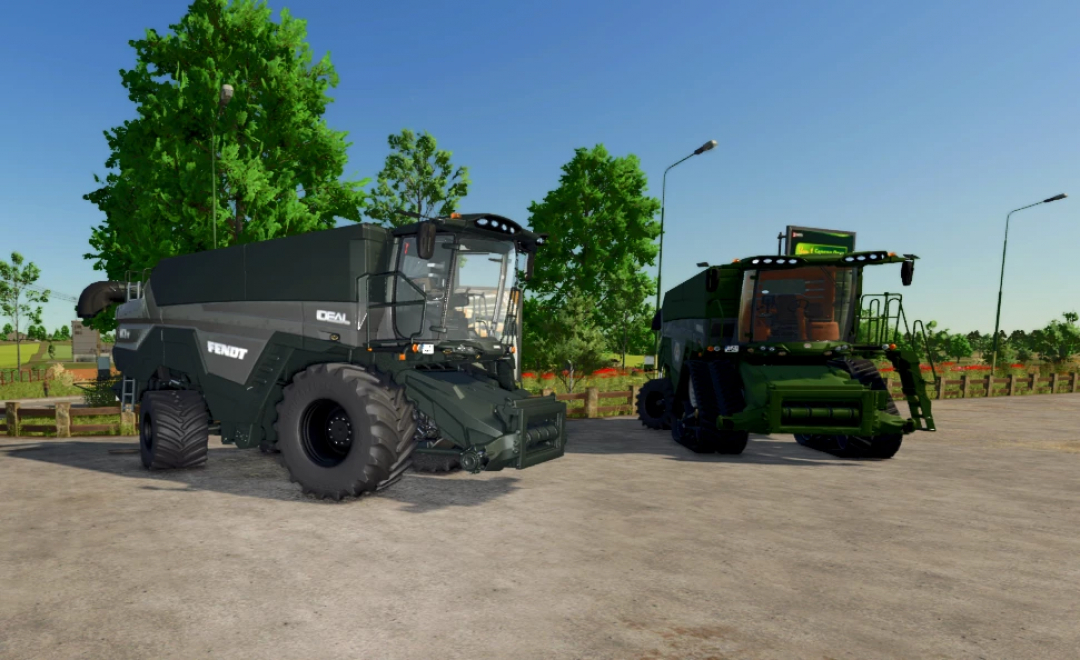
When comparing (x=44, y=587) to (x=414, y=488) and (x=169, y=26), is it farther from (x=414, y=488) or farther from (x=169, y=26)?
(x=169, y=26)

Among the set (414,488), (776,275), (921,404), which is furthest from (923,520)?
(414,488)

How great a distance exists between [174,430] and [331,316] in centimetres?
315

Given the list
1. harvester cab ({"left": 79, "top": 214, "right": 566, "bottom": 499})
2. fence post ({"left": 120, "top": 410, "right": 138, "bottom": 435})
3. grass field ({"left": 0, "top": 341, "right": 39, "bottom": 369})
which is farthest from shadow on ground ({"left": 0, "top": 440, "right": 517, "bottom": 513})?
grass field ({"left": 0, "top": 341, "right": 39, "bottom": 369})

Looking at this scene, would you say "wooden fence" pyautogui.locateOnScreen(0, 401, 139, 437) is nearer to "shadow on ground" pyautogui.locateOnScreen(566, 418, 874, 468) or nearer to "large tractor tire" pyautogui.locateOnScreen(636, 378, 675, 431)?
"shadow on ground" pyautogui.locateOnScreen(566, 418, 874, 468)

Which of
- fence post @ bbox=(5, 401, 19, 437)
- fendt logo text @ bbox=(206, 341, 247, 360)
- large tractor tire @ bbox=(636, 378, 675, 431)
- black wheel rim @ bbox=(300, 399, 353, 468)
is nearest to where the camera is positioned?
black wheel rim @ bbox=(300, 399, 353, 468)

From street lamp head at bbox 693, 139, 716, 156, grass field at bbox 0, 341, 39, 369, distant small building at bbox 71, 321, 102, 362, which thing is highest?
street lamp head at bbox 693, 139, 716, 156

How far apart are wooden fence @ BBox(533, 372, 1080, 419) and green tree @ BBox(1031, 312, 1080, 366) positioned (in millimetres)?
12716

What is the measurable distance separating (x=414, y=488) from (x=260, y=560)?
2.93 metres

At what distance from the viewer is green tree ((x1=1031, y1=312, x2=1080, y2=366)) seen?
40875mm

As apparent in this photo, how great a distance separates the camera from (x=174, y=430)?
9.08 m

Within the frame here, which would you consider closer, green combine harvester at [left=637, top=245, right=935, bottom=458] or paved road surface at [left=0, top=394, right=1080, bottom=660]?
paved road surface at [left=0, top=394, right=1080, bottom=660]

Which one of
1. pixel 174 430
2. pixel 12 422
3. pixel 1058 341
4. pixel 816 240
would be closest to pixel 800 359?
pixel 174 430

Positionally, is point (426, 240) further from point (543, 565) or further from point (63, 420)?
point (63, 420)

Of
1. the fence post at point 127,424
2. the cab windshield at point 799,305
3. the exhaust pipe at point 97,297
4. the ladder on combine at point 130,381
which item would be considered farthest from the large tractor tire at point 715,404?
the fence post at point 127,424
